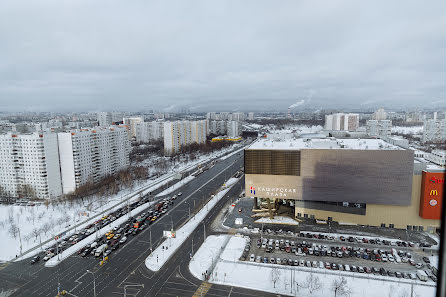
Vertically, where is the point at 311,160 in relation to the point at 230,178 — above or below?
above

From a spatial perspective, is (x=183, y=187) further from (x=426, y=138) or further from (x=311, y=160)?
(x=426, y=138)

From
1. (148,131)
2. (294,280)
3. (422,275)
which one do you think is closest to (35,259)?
(294,280)

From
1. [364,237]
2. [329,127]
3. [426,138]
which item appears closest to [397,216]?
[364,237]

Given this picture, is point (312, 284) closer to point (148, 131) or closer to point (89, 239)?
point (89, 239)

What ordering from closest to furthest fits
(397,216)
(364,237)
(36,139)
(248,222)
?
(364,237)
(397,216)
(248,222)
(36,139)

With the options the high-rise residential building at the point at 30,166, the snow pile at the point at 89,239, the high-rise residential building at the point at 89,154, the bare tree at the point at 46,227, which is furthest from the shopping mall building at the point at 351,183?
the high-rise residential building at the point at 30,166

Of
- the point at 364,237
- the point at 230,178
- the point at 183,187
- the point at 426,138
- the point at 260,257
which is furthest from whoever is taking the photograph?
the point at 426,138

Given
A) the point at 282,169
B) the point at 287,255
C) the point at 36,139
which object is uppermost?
the point at 36,139

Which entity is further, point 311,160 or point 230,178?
point 230,178
